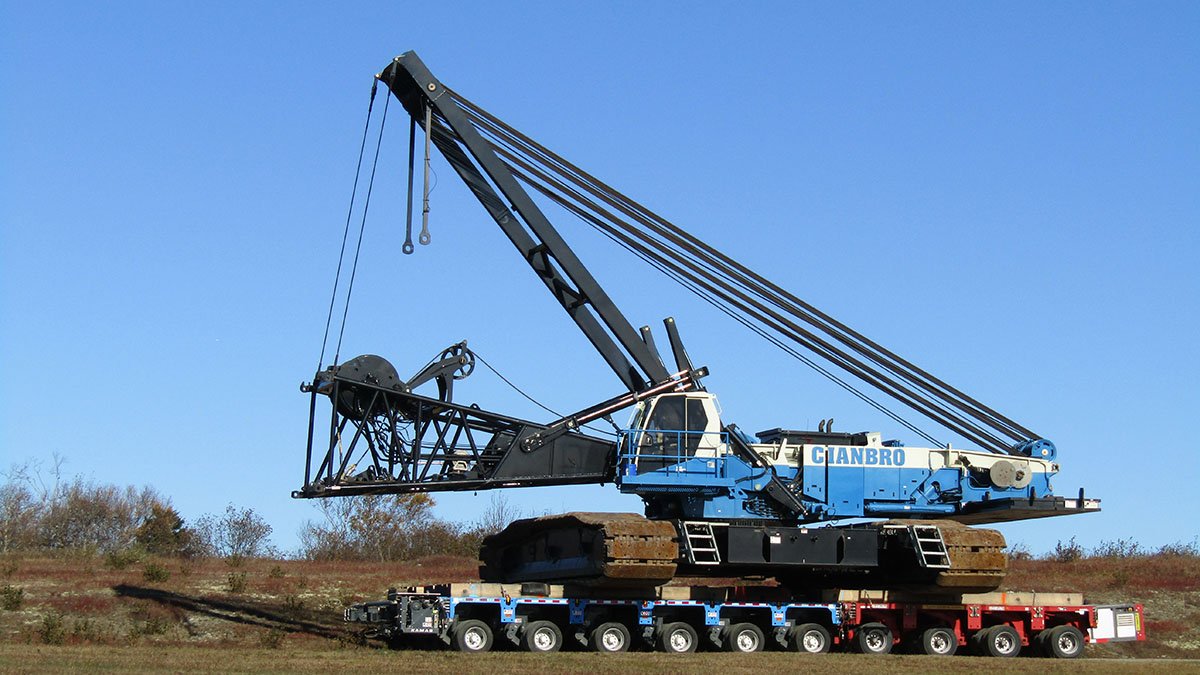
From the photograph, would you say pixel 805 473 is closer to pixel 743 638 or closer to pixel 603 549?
pixel 743 638

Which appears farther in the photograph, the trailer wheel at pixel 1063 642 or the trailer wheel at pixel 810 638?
the trailer wheel at pixel 1063 642

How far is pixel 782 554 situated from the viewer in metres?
28.9

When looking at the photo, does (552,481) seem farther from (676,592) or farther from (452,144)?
(452,144)

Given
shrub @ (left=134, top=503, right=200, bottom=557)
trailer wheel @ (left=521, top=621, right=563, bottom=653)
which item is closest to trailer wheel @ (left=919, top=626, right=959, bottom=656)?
trailer wheel @ (left=521, top=621, right=563, bottom=653)

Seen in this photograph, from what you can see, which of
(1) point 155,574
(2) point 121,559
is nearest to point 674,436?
(1) point 155,574

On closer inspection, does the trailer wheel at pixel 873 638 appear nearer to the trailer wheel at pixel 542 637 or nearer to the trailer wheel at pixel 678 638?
the trailer wheel at pixel 678 638

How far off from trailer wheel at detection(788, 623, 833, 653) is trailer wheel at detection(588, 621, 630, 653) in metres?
3.30

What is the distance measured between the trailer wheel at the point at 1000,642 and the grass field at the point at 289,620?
151cm

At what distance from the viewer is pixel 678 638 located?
92.4ft

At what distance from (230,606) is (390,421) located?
337 inches

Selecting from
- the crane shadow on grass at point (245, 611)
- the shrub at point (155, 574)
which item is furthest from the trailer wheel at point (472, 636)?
the shrub at point (155, 574)

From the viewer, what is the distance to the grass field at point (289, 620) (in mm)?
23906

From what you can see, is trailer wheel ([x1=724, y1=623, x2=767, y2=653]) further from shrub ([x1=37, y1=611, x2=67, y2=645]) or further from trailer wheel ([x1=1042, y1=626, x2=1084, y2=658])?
shrub ([x1=37, y1=611, x2=67, y2=645])

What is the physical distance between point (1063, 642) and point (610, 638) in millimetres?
9205
